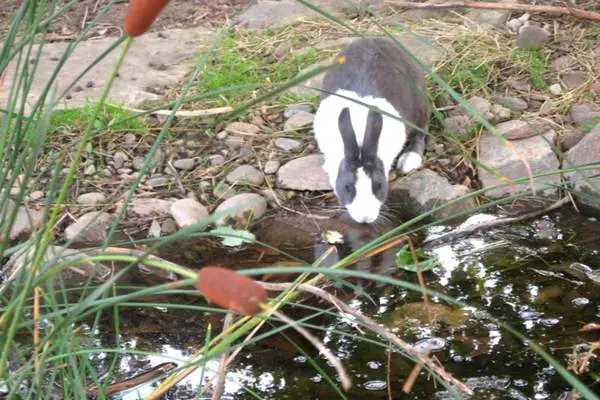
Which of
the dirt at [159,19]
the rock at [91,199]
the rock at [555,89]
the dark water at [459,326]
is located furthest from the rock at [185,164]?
the rock at [555,89]

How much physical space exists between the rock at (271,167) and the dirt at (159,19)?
5.07 ft

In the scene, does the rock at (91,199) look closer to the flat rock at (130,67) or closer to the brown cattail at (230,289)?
the flat rock at (130,67)

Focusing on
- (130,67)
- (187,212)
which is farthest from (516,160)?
(130,67)

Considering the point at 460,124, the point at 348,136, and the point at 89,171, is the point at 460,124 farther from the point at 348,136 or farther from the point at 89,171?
the point at 89,171

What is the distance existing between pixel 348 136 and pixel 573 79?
1.44 metres

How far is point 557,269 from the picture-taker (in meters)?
3.63

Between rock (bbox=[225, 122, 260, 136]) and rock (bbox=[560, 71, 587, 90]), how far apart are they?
1.62 meters

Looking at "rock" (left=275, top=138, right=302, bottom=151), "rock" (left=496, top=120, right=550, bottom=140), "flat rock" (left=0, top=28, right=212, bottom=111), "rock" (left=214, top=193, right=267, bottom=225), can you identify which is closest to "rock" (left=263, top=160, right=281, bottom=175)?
"rock" (left=275, top=138, right=302, bottom=151)

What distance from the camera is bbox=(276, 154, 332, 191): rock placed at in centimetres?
446

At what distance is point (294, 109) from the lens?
4.99 metres

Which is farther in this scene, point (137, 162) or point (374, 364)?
point (137, 162)

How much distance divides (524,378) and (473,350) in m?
0.22

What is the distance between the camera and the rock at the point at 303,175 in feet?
14.6

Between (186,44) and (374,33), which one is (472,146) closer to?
(374,33)
